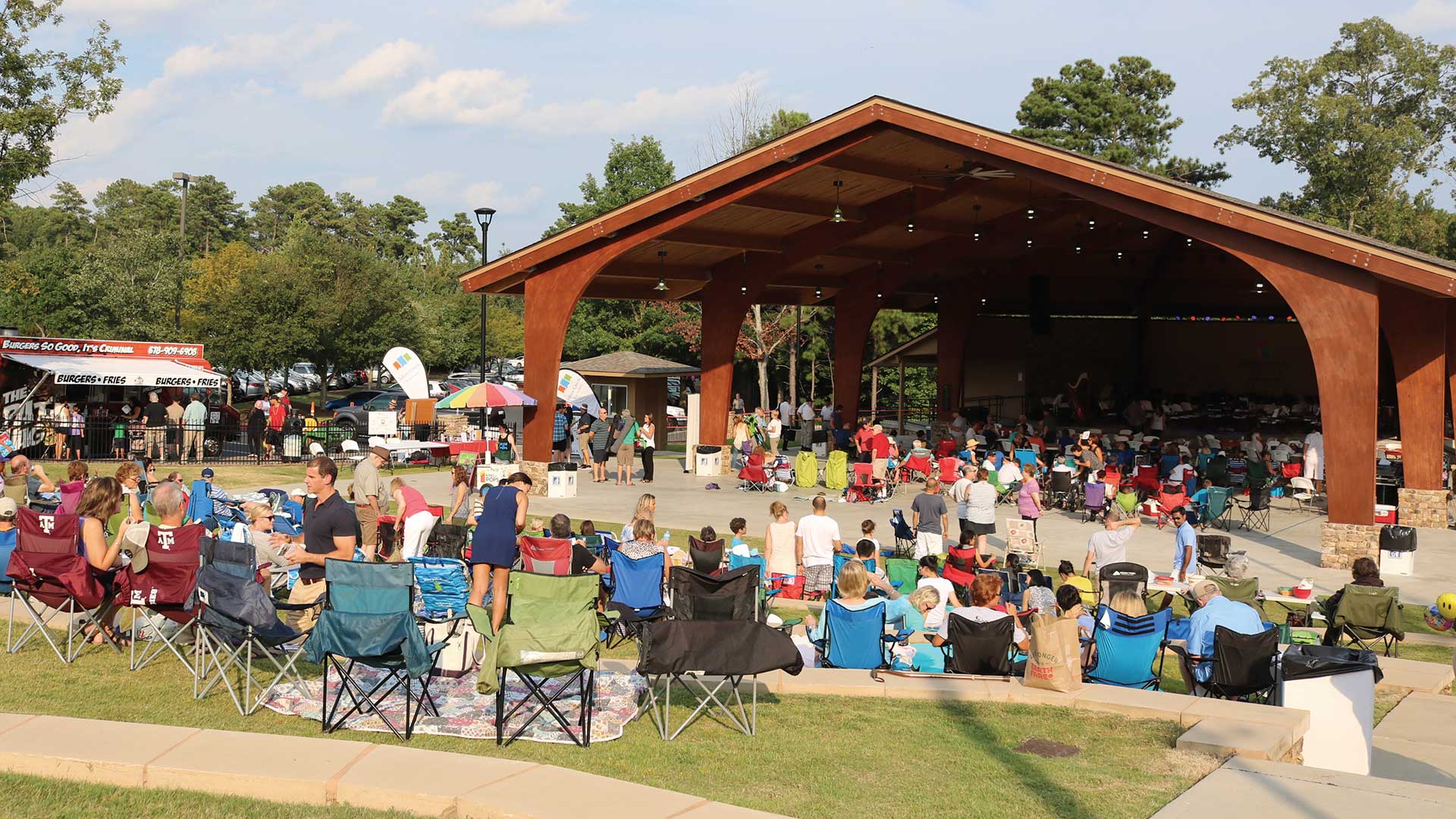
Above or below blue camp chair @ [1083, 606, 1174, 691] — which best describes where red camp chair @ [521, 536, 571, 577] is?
above

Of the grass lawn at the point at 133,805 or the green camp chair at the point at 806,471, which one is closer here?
the grass lawn at the point at 133,805

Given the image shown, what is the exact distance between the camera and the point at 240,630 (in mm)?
7145

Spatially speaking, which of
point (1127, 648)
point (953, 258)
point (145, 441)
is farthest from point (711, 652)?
point (953, 258)

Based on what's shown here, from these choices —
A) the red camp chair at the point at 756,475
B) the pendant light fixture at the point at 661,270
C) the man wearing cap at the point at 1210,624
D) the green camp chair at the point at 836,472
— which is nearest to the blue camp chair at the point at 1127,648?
the man wearing cap at the point at 1210,624

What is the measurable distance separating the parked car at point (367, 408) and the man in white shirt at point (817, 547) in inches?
775

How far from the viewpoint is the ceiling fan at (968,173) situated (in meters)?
20.5

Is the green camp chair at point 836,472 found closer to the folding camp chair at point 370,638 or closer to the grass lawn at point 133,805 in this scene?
the folding camp chair at point 370,638

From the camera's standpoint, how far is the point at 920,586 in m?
10.0

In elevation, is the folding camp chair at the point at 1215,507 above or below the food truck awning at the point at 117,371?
below

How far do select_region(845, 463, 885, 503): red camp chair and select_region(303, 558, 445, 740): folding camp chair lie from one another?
14.0 meters

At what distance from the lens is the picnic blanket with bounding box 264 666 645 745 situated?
6816mm

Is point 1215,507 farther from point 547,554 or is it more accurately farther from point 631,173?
point 631,173

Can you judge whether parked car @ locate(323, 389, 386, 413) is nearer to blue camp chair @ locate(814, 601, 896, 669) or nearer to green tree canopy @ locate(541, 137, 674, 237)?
green tree canopy @ locate(541, 137, 674, 237)

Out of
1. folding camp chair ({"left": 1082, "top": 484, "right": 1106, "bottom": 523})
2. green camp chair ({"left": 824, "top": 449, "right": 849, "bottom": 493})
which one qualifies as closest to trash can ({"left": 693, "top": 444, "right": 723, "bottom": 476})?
green camp chair ({"left": 824, "top": 449, "right": 849, "bottom": 493})
